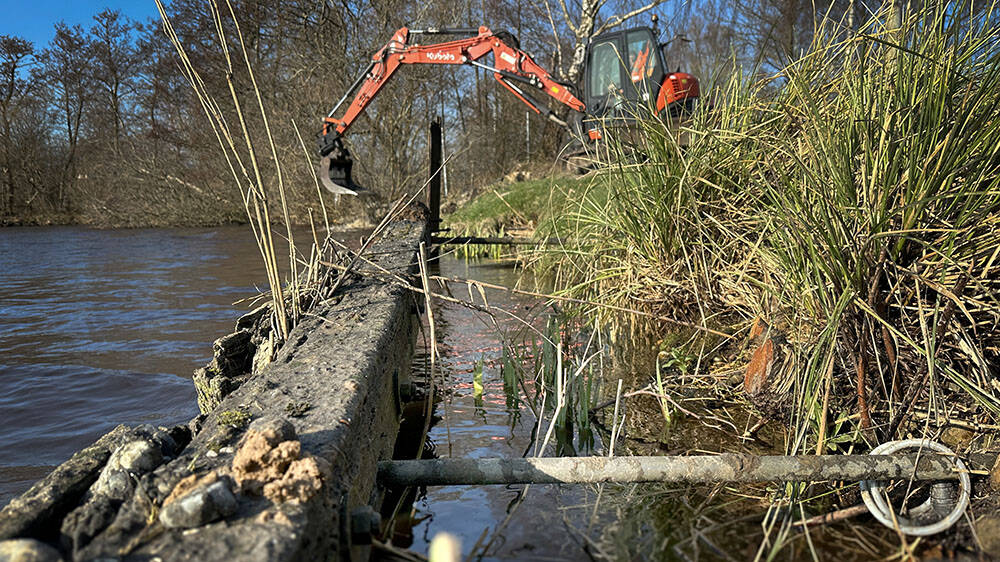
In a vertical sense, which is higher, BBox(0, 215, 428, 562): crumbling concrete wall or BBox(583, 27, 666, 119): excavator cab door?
BBox(583, 27, 666, 119): excavator cab door

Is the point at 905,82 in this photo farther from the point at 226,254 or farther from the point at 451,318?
the point at 226,254

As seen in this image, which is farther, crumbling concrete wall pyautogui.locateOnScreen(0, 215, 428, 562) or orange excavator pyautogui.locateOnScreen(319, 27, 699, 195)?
orange excavator pyautogui.locateOnScreen(319, 27, 699, 195)

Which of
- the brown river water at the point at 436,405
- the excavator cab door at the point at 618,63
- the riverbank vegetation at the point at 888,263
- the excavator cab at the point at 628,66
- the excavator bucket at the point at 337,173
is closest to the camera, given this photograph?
the brown river water at the point at 436,405

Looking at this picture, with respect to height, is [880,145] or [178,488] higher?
[880,145]

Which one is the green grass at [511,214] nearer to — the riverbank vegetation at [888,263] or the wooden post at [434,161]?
the wooden post at [434,161]

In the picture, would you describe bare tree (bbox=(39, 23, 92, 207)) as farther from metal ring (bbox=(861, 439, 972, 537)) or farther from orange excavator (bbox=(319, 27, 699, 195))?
metal ring (bbox=(861, 439, 972, 537))

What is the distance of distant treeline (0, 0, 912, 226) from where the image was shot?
1700cm

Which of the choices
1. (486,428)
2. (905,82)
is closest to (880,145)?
(905,82)

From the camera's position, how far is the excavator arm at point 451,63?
8.67 metres

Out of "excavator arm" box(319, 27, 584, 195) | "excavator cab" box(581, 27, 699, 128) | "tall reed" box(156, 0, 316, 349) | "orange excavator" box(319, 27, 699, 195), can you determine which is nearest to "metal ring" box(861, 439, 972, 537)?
"tall reed" box(156, 0, 316, 349)

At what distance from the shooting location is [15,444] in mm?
3002

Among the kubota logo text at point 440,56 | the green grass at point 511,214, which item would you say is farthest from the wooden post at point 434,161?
the kubota logo text at point 440,56

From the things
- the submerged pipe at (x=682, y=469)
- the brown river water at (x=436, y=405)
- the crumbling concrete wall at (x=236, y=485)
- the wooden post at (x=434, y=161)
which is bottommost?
the brown river water at (x=436, y=405)

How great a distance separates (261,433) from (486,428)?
1.57m
